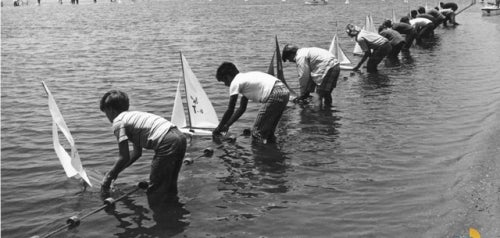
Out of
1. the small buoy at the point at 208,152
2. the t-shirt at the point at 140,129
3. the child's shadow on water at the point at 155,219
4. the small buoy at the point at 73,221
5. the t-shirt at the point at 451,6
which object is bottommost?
the child's shadow on water at the point at 155,219

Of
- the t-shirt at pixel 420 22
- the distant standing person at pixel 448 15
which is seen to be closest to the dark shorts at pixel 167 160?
the t-shirt at pixel 420 22

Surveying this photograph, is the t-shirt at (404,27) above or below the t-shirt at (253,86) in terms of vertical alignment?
above

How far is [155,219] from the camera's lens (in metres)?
8.30

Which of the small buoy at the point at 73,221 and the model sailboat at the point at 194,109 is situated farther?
the model sailboat at the point at 194,109

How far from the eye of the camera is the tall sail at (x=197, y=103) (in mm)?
12227

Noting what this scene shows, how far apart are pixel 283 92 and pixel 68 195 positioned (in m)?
4.56

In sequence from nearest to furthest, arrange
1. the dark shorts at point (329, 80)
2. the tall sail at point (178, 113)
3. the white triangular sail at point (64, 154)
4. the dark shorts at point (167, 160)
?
the dark shorts at point (167, 160), the white triangular sail at point (64, 154), the tall sail at point (178, 113), the dark shorts at point (329, 80)

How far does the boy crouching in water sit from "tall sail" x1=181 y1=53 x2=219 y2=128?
3.92 metres

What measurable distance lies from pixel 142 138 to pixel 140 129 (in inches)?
6.0

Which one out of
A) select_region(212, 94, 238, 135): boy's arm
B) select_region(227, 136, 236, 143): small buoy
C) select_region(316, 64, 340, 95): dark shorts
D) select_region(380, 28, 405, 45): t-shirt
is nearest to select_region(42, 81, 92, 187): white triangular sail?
select_region(212, 94, 238, 135): boy's arm

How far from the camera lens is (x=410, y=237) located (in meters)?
7.43

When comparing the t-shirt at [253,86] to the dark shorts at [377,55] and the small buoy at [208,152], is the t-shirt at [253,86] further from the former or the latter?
the dark shorts at [377,55]

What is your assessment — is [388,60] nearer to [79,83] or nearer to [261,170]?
[79,83]

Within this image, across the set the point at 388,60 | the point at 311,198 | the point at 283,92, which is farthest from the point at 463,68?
the point at 311,198
